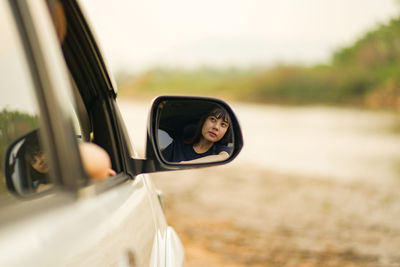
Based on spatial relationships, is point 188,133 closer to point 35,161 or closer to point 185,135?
point 185,135

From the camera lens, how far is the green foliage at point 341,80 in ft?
138

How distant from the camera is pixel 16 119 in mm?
1196

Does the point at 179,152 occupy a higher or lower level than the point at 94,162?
lower

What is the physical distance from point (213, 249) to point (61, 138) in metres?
5.61

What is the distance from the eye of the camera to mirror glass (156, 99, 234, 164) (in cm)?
190

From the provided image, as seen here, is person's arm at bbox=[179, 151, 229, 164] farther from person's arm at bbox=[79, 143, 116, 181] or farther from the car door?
person's arm at bbox=[79, 143, 116, 181]

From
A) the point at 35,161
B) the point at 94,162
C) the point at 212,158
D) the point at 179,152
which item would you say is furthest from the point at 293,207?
the point at 35,161

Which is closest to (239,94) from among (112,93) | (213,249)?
(213,249)

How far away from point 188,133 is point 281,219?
7.30 metres

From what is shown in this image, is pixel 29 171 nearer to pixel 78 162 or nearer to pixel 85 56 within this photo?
pixel 78 162

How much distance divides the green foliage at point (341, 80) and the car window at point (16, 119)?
1526 inches

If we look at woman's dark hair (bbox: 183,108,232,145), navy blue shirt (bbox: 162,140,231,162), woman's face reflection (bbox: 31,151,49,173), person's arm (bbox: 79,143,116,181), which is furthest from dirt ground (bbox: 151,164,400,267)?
woman's face reflection (bbox: 31,151,49,173)

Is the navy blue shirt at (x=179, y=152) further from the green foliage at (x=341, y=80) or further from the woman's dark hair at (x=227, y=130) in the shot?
the green foliage at (x=341, y=80)

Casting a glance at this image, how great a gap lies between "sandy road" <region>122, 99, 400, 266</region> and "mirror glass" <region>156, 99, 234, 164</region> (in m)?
4.07
